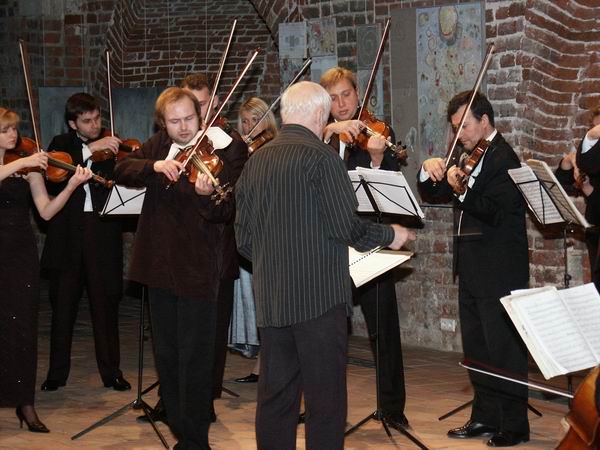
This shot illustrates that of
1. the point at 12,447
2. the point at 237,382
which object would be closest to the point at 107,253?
the point at 237,382

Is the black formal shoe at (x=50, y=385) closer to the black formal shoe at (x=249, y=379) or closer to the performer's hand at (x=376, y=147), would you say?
the black formal shoe at (x=249, y=379)

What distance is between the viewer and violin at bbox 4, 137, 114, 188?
6129mm

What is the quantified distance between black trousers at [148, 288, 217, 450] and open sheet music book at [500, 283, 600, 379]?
1981 millimetres

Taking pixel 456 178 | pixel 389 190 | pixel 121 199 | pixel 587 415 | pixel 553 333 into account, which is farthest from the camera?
pixel 121 199

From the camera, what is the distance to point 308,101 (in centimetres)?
436

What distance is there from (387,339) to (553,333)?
2.42 metres

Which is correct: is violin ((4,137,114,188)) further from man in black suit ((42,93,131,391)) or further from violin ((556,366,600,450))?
violin ((556,366,600,450))

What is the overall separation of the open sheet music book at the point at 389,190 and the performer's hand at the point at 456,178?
264 millimetres

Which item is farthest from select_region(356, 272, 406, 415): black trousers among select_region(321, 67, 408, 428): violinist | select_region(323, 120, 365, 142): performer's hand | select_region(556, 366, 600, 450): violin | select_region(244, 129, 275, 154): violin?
select_region(556, 366, 600, 450): violin

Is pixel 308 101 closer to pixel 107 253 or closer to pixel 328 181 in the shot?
pixel 328 181

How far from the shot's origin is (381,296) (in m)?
5.86

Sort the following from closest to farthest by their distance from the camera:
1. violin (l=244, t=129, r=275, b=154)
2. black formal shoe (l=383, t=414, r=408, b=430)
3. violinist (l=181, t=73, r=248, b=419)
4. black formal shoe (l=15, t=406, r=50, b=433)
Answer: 1. black formal shoe (l=383, t=414, r=408, b=430)
2. black formal shoe (l=15, t=406, r=50, b=433)
3. violinist (l=181, t=73, r=248, b=419)
4. violin (l=244, t=129, r=275, b=154)

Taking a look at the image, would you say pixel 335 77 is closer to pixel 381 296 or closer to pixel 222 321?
pixel 381 296

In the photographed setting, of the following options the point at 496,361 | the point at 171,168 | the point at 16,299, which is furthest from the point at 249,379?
the point at 171,168
